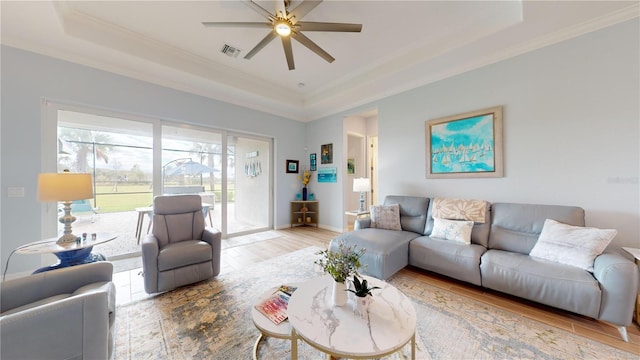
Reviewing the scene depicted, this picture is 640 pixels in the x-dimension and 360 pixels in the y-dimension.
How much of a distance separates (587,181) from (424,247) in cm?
187

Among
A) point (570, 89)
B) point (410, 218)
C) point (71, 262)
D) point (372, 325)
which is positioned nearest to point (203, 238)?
point (71, 262)

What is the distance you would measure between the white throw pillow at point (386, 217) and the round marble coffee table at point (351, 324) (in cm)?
173

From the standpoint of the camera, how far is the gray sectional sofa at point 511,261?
161 centimetres

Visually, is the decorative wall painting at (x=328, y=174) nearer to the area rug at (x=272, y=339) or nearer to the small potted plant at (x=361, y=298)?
the area rug at (x=272, y=339)

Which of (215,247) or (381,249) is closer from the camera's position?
(381,249)

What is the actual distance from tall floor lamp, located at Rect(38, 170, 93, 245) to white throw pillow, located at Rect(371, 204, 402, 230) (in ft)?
11.0

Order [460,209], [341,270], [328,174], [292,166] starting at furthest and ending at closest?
[292,166], [328,174], [460,209], [341,270]

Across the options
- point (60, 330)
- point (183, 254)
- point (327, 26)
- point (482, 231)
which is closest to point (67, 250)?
point (183, 254)

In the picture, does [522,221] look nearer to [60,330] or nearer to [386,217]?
[386,217]

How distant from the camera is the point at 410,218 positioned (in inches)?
128

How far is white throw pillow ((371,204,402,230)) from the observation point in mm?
3195

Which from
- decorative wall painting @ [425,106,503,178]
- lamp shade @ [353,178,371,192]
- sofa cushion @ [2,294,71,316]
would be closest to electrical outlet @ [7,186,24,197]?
sofa cushion @ [2,294,71,316]

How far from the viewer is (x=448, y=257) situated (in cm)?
239

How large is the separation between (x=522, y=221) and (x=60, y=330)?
3.81 m
